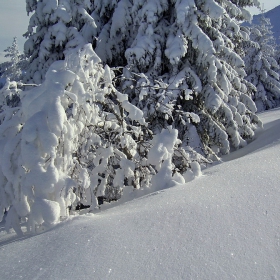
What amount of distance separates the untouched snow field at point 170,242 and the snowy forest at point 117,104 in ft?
1.66

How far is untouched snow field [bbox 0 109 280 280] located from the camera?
1774 millimetres

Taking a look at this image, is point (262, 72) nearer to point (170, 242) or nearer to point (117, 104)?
point (117, 104)

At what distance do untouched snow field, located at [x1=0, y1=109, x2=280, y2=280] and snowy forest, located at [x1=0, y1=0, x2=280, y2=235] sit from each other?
1.66ft

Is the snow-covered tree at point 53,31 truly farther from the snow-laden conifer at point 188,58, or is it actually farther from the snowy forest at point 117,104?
the snow-laden conifer at point 188,58

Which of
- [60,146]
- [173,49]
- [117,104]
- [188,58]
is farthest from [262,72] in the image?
[60,146]

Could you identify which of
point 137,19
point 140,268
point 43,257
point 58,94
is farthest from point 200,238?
point 137,19

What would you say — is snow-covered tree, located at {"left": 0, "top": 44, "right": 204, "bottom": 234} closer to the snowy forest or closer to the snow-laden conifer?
the snowy forest

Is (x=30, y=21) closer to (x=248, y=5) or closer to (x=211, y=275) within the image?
(x=248, y=5)

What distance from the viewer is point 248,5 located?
350 inches

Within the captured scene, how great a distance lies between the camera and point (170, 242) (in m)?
2.02

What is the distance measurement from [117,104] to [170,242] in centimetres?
289

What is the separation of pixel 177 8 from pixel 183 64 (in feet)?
4.56

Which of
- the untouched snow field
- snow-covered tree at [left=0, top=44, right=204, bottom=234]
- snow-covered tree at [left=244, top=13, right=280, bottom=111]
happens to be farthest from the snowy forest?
snow-covered tree at [left=244, top=13, right=280, bottom=111]

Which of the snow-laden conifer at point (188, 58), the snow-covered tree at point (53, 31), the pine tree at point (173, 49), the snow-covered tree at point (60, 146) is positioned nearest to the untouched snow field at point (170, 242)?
the snow-covered tree at point (60, 146)
